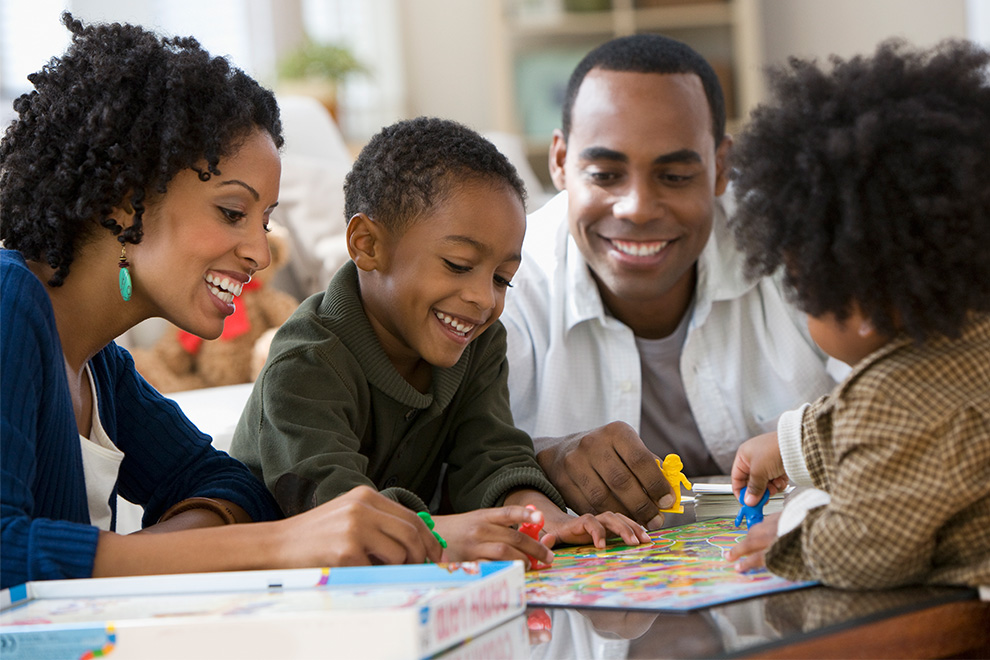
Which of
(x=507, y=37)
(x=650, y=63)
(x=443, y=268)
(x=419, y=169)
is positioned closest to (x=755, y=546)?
(x=443, y=268)

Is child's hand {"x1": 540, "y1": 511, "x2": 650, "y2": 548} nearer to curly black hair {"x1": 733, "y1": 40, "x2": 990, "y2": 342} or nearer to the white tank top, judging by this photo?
curly black hair {"x1": 733, "y1": 40, "x2": 990, "y2": 342}

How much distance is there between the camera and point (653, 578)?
85 cm

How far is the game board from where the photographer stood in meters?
0.78

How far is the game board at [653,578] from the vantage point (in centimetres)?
78

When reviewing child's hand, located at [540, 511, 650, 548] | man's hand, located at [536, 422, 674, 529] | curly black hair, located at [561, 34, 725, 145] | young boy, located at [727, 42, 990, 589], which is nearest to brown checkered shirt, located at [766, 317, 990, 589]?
young boy, located at [727, 42, 990, 589]

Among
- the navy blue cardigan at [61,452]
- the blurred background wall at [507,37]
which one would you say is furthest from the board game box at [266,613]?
the blurred background wall at [507,37]

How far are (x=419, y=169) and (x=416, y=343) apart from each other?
0.69 ft

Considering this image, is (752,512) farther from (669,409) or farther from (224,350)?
(224,350)

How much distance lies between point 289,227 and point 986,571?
80.7 inches

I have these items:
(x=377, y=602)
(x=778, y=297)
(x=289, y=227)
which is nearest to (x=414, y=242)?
(x=377, y=602)

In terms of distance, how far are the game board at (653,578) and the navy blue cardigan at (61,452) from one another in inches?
14.7

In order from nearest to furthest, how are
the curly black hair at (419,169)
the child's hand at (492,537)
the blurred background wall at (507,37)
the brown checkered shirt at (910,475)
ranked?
the brown checkered shirt at (910,475) < the child's hand at (492,537) < the curly black hair at (419,169) < the blurred background wall at (507,37)

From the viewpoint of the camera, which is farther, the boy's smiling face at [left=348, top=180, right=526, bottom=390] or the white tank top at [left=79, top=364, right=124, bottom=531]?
the boy's smiling face at [left=348, top=180, right=526, bottom=390]

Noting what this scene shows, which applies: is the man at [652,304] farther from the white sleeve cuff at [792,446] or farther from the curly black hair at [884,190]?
the curly black hair at [884,190]
